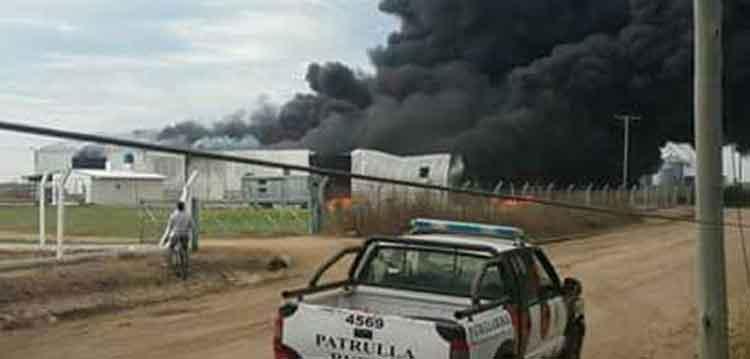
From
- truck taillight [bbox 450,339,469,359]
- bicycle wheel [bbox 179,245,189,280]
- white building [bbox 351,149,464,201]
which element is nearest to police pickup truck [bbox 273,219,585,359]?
truck taillight [bbox 450,339,469,359]

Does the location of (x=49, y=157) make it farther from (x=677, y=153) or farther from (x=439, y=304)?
(x=677, y=153)

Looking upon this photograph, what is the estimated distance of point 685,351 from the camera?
46.9ft

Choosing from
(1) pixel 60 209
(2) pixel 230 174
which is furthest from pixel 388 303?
(2) pixel 230 174

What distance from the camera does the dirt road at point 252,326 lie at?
1434cm

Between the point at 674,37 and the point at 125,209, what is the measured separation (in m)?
36.8

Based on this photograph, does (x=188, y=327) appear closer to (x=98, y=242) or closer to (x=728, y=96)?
(x=98, y=242)

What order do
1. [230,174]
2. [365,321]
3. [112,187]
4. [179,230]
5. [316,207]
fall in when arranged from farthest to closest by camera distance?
1. [230,174]
2. [112,187]
3. [316,207]
4. [179,230]
5. [365,321]

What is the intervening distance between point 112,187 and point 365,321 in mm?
54500

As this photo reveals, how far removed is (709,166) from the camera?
25.5 feet

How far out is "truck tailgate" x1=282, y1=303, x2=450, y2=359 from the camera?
7.82 m

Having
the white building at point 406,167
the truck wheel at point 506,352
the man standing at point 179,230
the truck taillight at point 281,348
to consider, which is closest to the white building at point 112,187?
the white building at point 406,167

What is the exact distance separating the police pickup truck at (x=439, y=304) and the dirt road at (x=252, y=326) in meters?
3.83

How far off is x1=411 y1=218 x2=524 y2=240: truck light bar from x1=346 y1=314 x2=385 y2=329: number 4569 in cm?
269

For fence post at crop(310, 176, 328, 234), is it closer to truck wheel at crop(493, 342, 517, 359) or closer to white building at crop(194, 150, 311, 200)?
white building at crop(194, 150, 311, 200)
